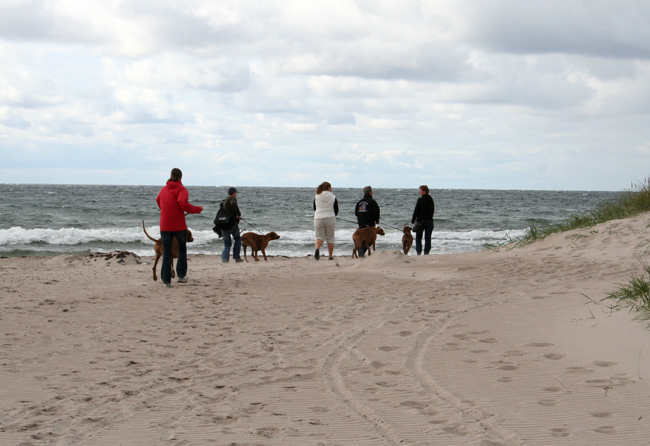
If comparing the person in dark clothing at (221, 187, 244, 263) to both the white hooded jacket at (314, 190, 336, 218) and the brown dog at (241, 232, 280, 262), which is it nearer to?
the brown dog at (241, 232, 280, 262)

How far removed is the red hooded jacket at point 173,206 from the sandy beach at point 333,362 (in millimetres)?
1002

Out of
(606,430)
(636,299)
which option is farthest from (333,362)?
(636,299)

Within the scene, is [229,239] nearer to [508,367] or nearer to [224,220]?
[224,220]

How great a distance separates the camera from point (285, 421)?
12.7ft

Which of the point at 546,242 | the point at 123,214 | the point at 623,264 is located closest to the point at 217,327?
the point at 623,264

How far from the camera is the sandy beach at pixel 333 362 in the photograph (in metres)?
3.73

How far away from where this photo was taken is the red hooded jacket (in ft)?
30.1

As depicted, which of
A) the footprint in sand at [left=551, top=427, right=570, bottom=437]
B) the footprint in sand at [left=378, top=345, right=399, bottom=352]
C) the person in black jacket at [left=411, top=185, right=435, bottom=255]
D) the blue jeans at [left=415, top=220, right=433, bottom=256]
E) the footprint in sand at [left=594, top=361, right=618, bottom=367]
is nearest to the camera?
the footprint in sand at [left=551, top=427, right=570, bottom=437]

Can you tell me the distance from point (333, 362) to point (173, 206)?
→ 15.9 ft

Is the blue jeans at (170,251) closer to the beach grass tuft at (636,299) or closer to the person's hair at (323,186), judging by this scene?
the person's hair at (323,186)

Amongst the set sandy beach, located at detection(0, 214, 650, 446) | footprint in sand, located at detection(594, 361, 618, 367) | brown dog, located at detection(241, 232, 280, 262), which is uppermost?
brown dog, located at detection(241, 232, 280, 262)

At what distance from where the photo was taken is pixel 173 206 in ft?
30.4

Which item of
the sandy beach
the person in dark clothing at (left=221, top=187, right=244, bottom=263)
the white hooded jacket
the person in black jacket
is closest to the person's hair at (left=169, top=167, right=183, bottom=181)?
the sandy beach

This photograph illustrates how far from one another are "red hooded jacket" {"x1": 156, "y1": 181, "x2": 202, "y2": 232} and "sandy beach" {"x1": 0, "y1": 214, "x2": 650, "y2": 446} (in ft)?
3.29
